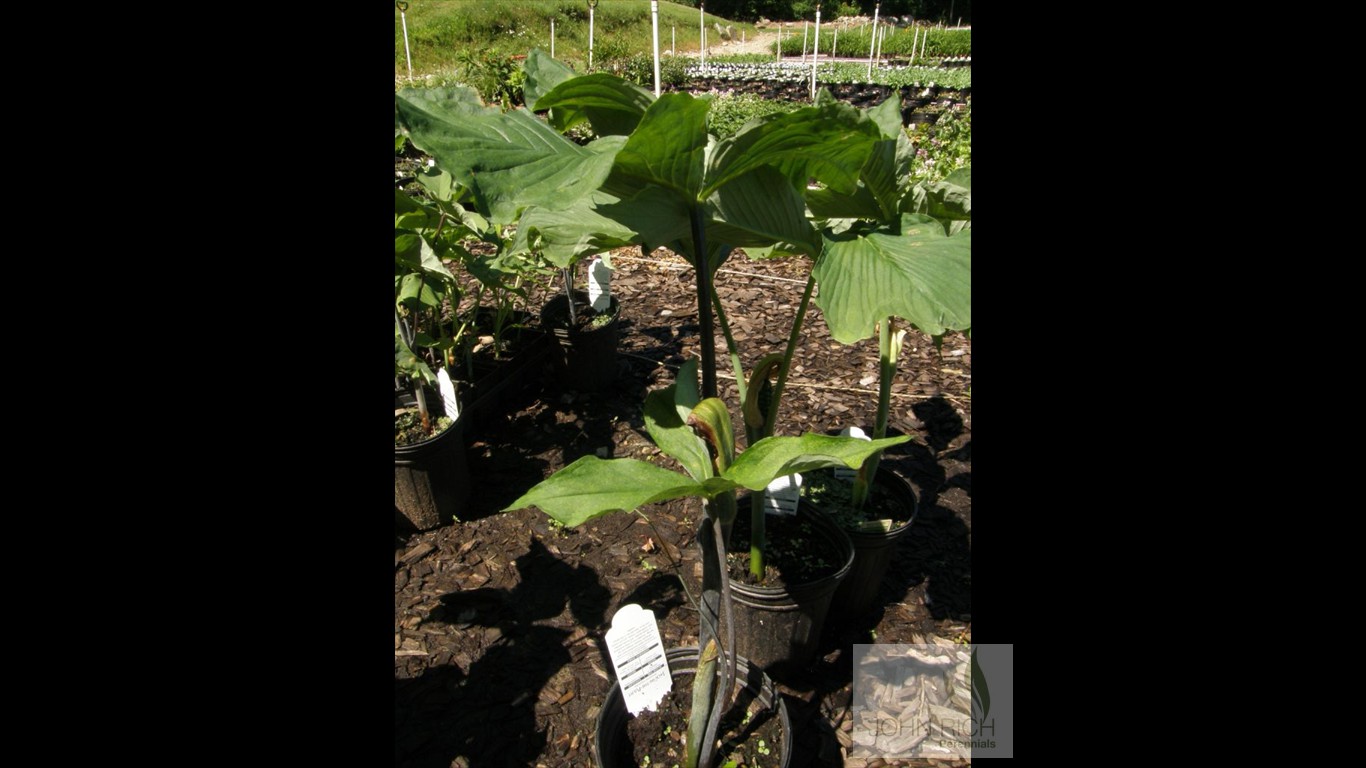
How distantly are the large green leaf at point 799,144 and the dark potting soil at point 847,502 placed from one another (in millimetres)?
1136

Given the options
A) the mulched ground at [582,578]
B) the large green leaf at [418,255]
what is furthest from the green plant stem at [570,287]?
the large green leaf at [418,255]

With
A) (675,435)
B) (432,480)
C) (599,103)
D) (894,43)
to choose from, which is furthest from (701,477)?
(894,43)

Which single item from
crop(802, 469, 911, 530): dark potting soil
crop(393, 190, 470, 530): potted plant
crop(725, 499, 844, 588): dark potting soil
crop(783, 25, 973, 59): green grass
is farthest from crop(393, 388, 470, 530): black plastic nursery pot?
crop(783, 25, 973, 59): green grass

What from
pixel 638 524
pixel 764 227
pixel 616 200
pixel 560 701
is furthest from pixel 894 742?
pixel 616 200

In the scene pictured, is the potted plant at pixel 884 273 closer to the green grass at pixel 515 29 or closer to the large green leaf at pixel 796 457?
the large green leaf at pixel 796 457

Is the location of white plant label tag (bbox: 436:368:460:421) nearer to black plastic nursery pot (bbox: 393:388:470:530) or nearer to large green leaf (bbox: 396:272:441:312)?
black plastic nursery pot (bbox: 393:388:470:530)

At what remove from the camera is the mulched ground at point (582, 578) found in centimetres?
170

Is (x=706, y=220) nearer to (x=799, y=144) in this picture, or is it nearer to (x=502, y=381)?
(x=799, y=144)

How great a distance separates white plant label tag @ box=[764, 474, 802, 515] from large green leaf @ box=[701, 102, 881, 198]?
33.3 inches

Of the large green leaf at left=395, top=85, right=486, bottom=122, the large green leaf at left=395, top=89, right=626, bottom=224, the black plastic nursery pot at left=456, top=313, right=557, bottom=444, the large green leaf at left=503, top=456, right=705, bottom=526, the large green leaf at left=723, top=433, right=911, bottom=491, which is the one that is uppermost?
Result: the large green leaf at left=395, top=85, right=486, bottom=122

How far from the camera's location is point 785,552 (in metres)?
1.76

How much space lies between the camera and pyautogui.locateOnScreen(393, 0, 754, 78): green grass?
2186 cm

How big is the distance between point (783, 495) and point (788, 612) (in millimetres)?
281

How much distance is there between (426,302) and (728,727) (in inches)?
63.6
